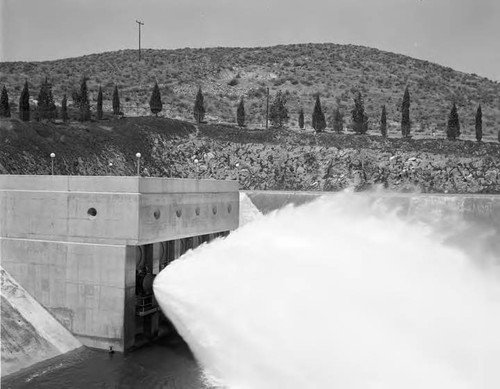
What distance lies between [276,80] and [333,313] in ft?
260

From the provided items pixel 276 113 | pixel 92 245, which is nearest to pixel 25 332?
pixel 92 245

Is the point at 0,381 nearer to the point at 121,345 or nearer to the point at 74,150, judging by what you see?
the point at 121,345

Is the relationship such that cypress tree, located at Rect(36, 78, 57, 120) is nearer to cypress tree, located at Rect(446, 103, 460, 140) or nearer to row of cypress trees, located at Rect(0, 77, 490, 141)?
row of cypress trees, located at Rect(0, 77, 490, 141)

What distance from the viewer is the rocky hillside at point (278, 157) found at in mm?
49000

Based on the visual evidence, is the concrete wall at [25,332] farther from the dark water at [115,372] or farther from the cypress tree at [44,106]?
the cypress tree at [44,106]

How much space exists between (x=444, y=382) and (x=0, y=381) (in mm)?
12746

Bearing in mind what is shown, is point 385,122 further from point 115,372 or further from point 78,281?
point 115,372

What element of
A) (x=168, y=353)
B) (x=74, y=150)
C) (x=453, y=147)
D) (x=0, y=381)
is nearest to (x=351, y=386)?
(x=168, y=353)

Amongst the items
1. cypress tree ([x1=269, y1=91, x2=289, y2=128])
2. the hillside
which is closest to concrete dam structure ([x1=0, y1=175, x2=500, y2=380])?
cypress tree ([x1=269, y1=91, x2=289, y2=128])

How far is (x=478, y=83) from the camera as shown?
4016 inches

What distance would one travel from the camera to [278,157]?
183 ft

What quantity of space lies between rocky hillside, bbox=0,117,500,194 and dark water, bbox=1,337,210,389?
2643 centimetres

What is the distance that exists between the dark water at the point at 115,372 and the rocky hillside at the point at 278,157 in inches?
1041

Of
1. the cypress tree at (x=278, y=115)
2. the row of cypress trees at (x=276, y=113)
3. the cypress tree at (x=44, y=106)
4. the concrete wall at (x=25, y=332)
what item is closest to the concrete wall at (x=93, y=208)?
the concrete wall at (x=25, y=332)
